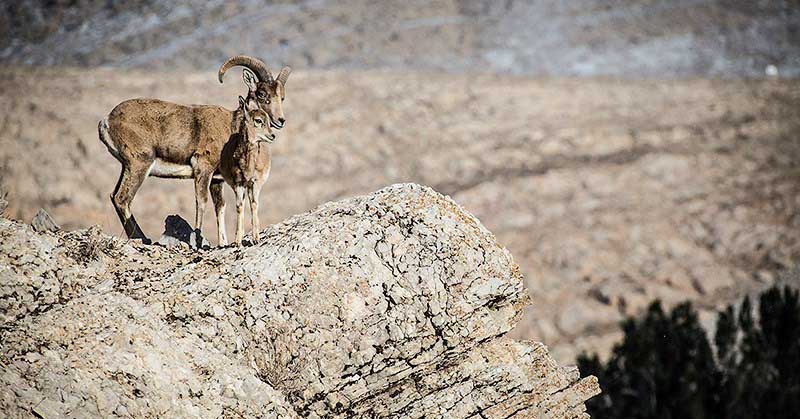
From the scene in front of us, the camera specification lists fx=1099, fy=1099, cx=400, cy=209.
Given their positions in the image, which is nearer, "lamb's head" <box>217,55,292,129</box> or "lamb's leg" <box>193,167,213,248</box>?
"lamb's head" <box>217,55,292,129</box>

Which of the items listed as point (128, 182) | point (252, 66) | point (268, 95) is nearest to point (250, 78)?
point (252, 66)

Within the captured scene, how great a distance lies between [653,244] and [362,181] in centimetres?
1423

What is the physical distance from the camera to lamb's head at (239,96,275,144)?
538 inches

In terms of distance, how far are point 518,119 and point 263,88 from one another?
46.2 meters

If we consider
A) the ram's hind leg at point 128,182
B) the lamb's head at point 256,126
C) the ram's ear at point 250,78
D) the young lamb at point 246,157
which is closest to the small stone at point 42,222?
the ram's hind leg at point 128,182

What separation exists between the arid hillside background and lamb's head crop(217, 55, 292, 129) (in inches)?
1083

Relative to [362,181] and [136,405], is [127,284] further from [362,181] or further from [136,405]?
[362,181]

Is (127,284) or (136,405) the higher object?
(127,284)

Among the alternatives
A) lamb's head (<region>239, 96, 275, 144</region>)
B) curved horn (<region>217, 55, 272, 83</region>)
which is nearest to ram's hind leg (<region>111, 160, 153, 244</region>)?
lamb's head (<region>239, 96, 275, 144</region>)

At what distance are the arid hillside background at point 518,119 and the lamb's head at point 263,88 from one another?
27.5 metres

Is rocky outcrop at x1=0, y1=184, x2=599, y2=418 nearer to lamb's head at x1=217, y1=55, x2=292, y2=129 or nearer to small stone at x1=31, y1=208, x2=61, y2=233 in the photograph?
small stone at x1=31, y1=208, x2=61, y2=233

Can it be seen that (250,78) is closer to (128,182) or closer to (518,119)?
(128,182)

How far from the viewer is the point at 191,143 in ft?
46.1

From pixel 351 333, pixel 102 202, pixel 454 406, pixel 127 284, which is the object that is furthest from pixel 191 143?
pixel 102 202
